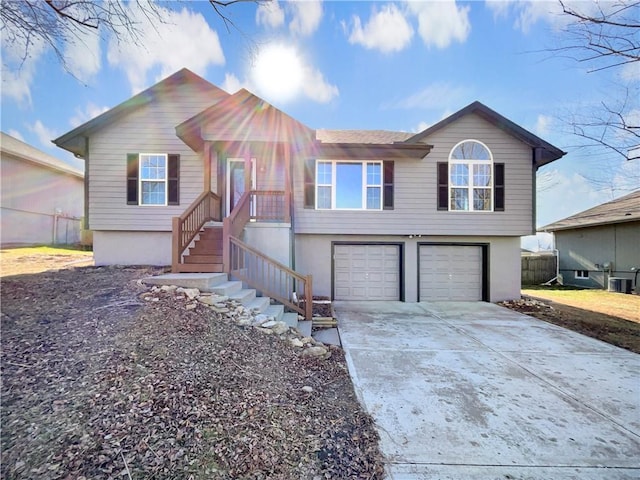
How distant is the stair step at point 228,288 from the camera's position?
17.3ft

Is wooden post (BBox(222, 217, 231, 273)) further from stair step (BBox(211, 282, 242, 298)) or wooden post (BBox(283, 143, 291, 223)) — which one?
wooden post (BBox(283, 143, 291, 223))

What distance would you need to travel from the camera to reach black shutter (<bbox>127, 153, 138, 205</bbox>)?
357 inches

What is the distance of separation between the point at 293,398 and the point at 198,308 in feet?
7.55

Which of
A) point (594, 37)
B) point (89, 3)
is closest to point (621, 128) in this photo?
point (594, 37)

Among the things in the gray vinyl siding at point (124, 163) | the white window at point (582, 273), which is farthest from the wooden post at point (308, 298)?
the white window at point (582, 273)

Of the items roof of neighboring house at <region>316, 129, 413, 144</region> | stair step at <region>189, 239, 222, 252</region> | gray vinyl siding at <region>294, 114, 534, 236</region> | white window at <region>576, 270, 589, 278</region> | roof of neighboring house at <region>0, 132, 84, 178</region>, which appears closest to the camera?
stair step at <region>189, 239, 222, 252</region>

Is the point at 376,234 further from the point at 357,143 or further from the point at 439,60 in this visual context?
the point at 439,60

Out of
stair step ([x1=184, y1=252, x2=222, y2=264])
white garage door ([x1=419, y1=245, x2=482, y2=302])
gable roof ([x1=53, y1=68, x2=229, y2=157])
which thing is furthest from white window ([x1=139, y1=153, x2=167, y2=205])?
white garage door ([x1=419, y1=245, x2=482, y2=302])

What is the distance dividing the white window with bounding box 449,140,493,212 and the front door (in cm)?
658

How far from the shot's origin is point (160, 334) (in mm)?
3684

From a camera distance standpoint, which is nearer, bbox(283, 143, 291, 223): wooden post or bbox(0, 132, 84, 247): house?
bbox(283, 143, 291, 223): wooden post

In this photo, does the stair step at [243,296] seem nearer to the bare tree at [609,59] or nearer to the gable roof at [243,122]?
the gable roof at [243,122]

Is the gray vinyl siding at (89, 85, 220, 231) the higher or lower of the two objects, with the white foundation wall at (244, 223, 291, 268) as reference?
higher

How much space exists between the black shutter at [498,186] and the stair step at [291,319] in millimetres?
7816
